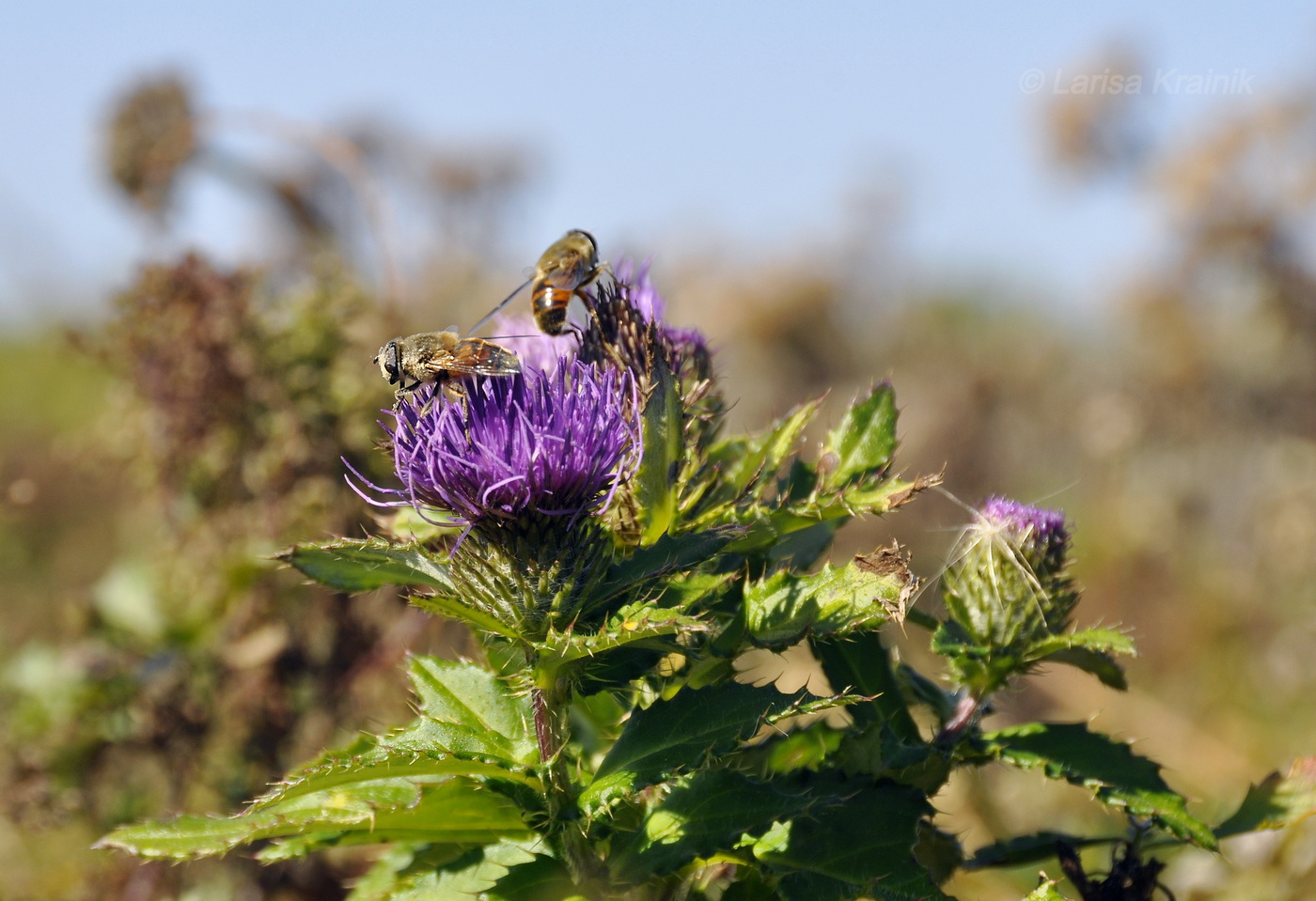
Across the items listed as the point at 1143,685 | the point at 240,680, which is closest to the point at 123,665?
the point at 240,680

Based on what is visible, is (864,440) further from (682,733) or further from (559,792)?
(559,792)

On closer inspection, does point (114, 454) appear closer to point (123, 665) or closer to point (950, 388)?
point (123, 665)

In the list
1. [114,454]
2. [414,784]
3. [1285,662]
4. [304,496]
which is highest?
[114,454]

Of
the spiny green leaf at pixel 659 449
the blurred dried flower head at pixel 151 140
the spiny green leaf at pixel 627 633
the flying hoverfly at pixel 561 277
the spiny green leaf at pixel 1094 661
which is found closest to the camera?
the spiny green leaf at pixel 627 633

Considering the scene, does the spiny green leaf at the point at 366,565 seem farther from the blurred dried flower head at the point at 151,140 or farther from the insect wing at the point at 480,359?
the blurred dried flower head at the point at 151,140

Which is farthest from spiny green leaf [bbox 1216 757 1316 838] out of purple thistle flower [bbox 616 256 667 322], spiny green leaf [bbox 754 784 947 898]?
purple thistle flower [bbox 616 256 667 322]

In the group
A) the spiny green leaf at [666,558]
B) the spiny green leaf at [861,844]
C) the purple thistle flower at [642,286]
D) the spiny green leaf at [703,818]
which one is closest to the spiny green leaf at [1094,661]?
the spiny green leaf at [861,844]

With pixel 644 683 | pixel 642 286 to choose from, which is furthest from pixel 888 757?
pixel 642 286
